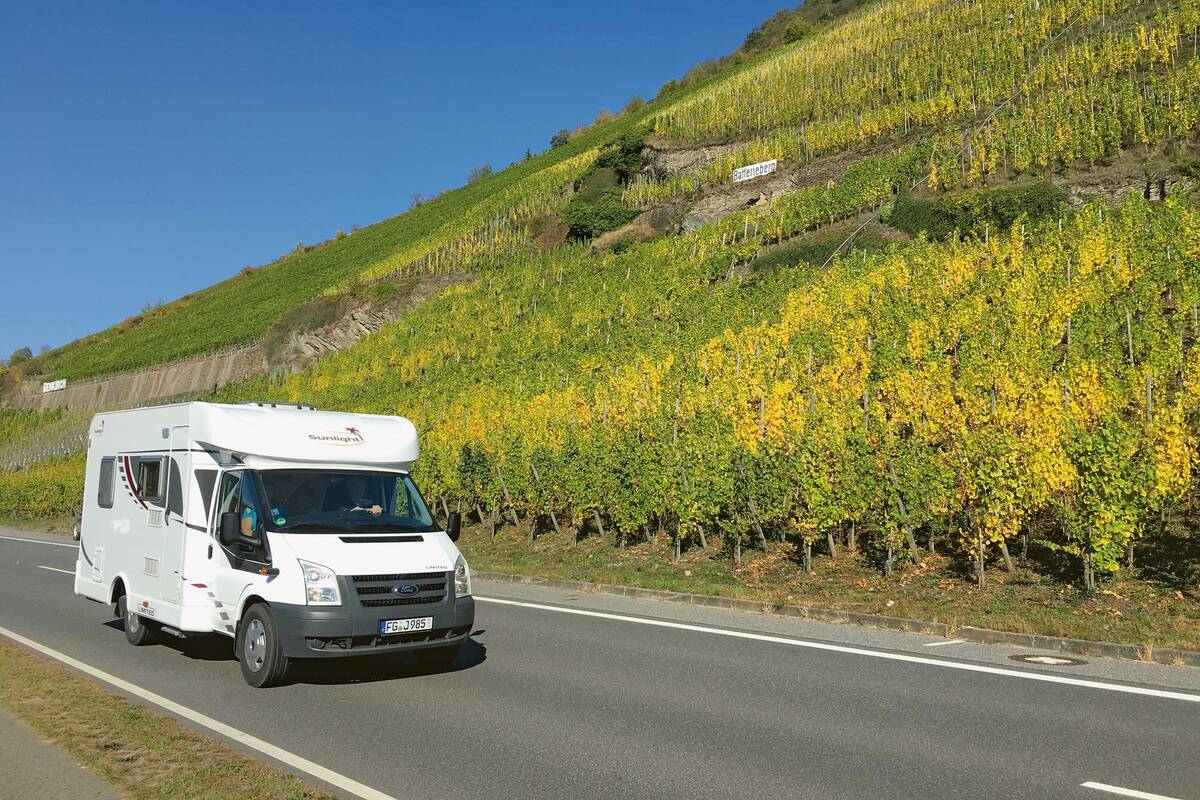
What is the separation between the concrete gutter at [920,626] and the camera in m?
8.70

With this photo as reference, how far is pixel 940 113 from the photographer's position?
4847 cm

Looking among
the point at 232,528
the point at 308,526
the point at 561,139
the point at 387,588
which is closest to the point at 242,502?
the point at 232,528

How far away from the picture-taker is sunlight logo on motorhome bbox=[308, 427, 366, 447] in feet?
30.9

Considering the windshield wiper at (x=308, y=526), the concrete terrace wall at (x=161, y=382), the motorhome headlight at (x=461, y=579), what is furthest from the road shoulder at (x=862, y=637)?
the concrete terrace wall at (x=161, y=382)

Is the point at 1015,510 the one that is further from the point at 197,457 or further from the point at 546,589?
the point at 197,457

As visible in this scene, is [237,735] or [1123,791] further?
[237,735]

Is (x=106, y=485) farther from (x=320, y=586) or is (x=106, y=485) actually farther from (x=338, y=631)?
(x=338, y=631)

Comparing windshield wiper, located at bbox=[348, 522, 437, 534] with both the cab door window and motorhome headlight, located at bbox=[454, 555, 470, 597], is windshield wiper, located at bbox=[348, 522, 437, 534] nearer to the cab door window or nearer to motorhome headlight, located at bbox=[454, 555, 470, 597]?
motorhome headlight, located at bbox=[454, 555, 470, 597]

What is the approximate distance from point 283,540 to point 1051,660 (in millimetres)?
8086

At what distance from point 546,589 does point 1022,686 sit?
1018cm

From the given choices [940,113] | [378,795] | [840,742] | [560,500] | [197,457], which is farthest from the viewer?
[940,113]

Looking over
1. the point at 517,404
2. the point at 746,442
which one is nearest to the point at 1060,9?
the point at 517,404

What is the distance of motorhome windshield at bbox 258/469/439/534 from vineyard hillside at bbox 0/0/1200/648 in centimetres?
703

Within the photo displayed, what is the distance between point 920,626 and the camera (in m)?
10.7
